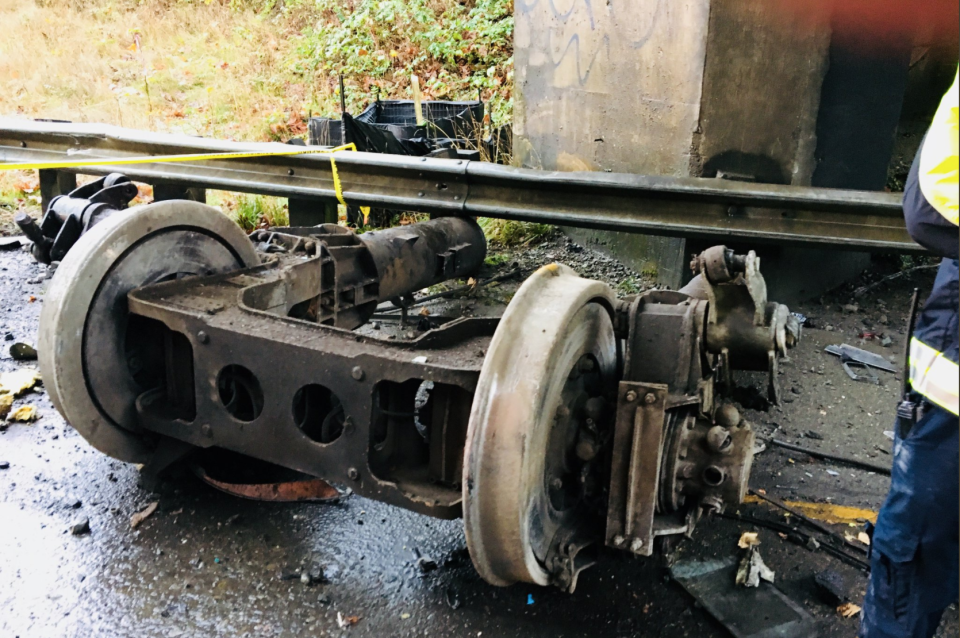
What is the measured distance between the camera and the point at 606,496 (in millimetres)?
2402

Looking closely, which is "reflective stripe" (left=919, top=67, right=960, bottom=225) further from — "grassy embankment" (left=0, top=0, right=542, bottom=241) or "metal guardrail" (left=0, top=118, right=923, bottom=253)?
"grassy embankment" (left=0, top=0, right=542, bottom=241)

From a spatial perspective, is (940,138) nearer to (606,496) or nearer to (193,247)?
(606,496)

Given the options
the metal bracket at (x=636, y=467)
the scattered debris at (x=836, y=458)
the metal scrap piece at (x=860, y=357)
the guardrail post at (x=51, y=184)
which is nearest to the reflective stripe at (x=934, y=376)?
the metal bracket at (x=636, y=467)

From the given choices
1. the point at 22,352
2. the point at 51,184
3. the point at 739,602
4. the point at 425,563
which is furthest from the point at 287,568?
the point at 51,184

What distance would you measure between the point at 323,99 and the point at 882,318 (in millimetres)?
8511

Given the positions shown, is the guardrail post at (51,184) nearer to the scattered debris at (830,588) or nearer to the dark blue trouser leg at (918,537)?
the scattered debris at (830,588)

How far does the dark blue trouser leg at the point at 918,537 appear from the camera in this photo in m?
1.97

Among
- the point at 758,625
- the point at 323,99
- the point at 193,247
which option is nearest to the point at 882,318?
the point at 758,625

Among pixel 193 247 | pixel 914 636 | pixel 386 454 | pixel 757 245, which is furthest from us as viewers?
pixel 757 245

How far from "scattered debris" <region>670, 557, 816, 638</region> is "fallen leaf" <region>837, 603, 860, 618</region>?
0.13m

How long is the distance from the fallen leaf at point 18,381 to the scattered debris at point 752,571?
11.1ft

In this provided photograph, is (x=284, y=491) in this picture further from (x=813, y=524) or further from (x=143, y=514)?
(x=813, y=524)

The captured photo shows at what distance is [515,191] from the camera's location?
4684 millimetres

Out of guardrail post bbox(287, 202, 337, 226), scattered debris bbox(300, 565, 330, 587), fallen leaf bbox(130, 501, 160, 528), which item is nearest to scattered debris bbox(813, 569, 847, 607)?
scattered debris bbox(300, 565, 330, 587)
